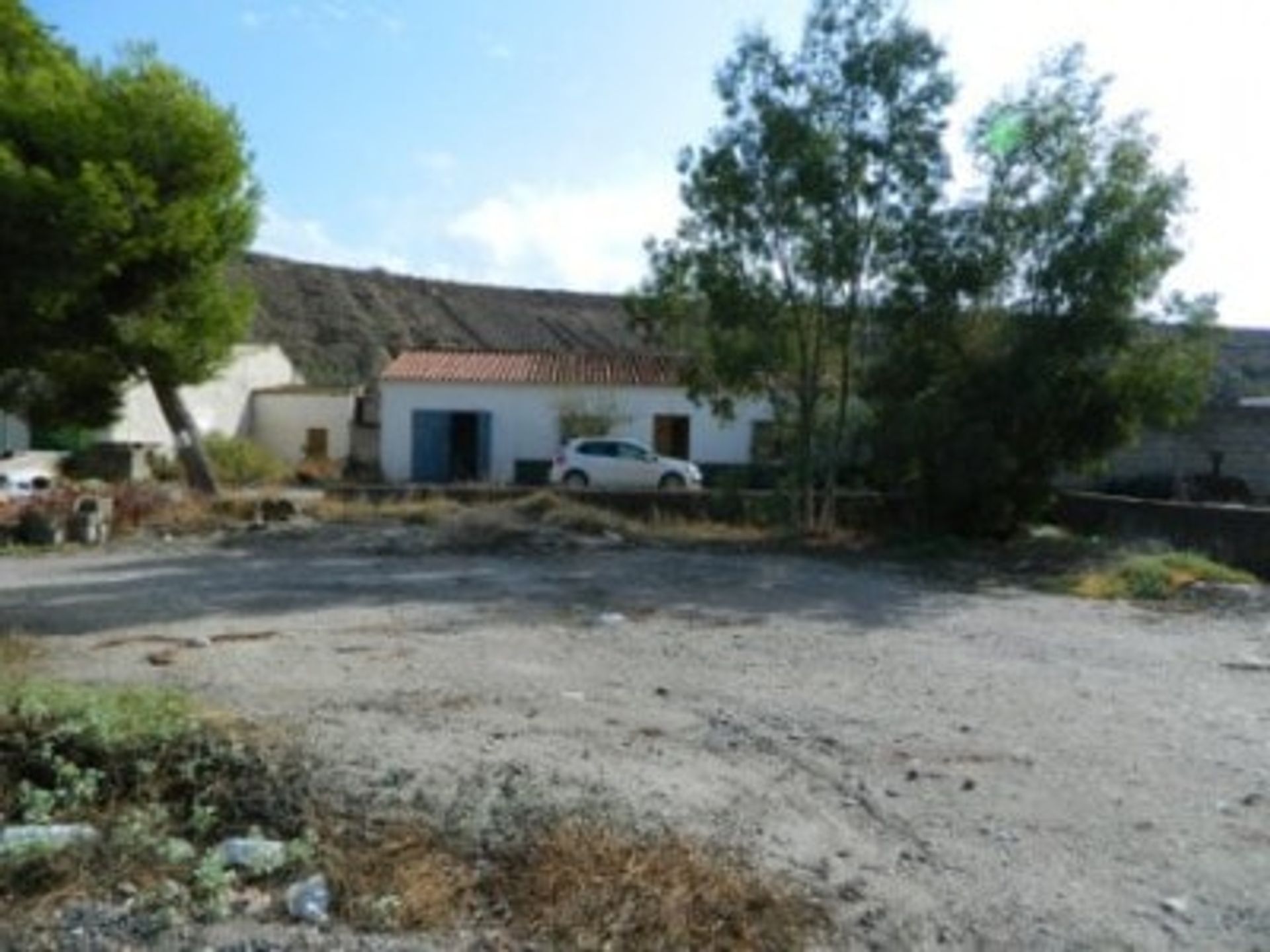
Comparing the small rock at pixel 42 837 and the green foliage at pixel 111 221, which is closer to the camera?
the small rock at pixel 42 837

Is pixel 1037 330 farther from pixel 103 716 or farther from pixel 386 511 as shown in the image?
pixel 103 716

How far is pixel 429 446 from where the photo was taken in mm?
36812

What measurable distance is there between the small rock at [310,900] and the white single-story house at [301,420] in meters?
35.5

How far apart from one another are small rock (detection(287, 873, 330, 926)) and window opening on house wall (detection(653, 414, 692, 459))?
110 feet

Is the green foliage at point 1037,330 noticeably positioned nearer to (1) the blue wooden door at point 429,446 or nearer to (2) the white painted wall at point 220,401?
(2) the white painted wall at point 220,401

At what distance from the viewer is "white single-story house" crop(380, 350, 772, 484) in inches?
1446

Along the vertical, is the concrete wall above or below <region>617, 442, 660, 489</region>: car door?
above

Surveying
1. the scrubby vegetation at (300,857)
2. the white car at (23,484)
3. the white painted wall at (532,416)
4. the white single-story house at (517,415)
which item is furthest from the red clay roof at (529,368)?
the scrubby vegetation at (300,857)

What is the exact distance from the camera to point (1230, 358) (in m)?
45.9

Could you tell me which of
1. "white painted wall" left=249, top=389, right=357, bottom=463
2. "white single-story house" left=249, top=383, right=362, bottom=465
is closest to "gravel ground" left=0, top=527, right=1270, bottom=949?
"white single-story house" left=249, top=383, right=362, bottom=465

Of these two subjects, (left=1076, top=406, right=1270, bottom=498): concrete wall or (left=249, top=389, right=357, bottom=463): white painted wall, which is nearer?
(left=1076, top=406, right=1270, bottom=498): concrete wall

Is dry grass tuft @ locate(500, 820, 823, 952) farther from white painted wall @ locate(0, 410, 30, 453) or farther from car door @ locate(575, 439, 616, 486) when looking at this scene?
car door @ locate(575, 439, 616, 486)

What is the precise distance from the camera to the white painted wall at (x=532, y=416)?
36.7 metres

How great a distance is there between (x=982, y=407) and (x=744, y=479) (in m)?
8.10
